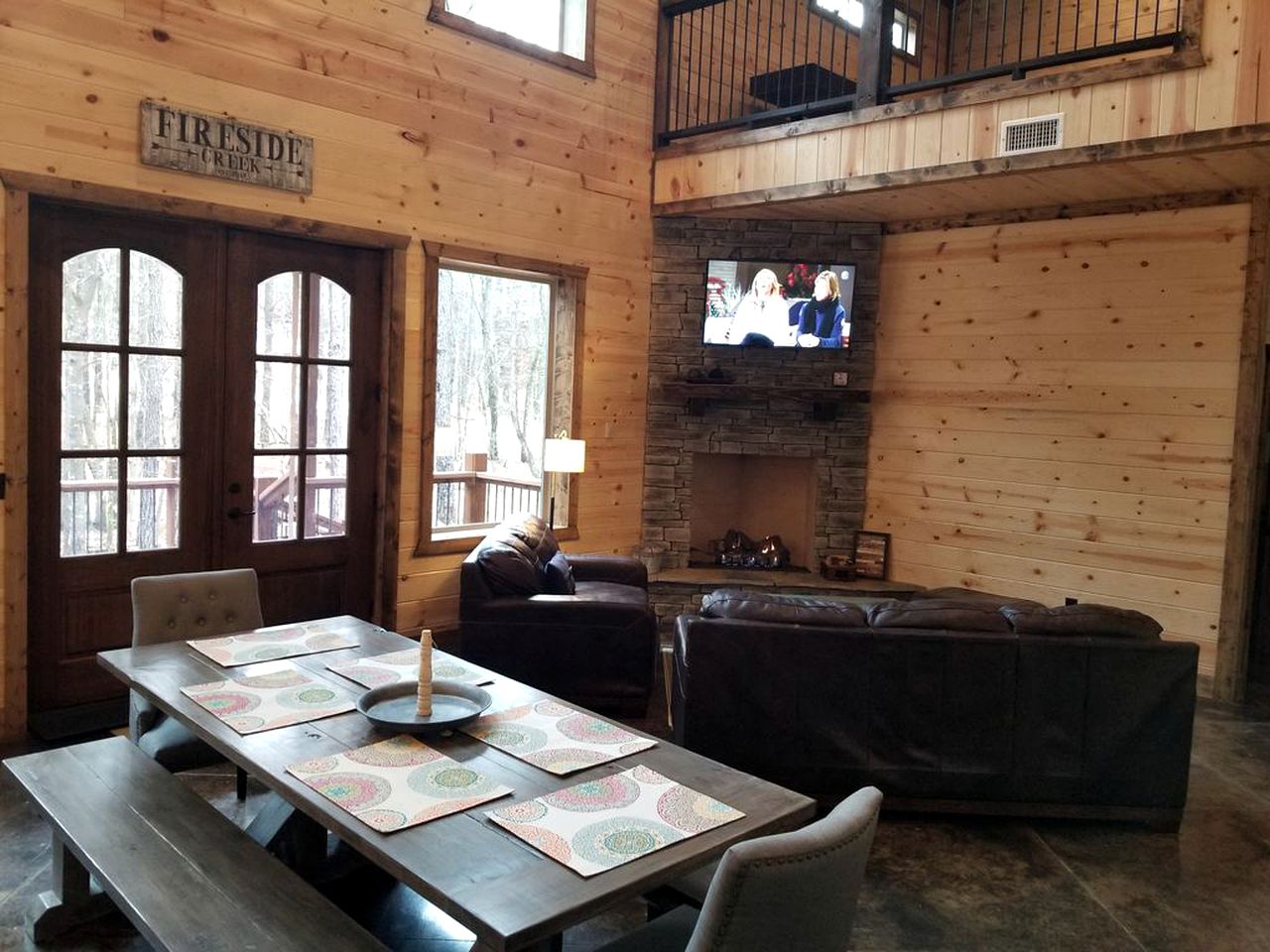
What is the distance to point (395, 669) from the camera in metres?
2.83

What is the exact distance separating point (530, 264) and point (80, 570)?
2924 mm

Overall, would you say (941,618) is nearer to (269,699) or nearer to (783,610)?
(783,610)

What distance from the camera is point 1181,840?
3479 mm

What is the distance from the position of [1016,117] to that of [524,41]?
9.12 feet

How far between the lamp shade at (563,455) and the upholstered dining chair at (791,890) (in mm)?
4077

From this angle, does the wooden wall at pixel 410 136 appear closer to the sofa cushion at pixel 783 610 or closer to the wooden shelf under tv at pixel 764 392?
the wooden shelf under tv at pixel 764 392

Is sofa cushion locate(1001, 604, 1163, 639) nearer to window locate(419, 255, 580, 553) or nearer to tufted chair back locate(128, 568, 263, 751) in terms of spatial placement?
tufted chair back locate(128, 568, 263, 751)

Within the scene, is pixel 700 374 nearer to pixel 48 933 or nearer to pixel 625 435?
pixel 625 435

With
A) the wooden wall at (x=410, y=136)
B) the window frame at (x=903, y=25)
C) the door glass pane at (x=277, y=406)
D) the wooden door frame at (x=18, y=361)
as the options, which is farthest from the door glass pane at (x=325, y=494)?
the window frame at (x=903, y=25)

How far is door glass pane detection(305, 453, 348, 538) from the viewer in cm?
492

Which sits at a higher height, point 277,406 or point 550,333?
point 550,333

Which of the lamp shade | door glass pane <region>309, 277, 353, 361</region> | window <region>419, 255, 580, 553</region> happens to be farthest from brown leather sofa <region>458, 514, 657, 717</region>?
door glass pane <region>309, 277, 353, 361</region>

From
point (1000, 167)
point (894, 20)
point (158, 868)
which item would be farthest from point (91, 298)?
point (894, 20)

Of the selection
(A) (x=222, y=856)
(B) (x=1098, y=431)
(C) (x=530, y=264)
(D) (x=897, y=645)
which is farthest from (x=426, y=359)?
(B) (x=1098, y=431)
